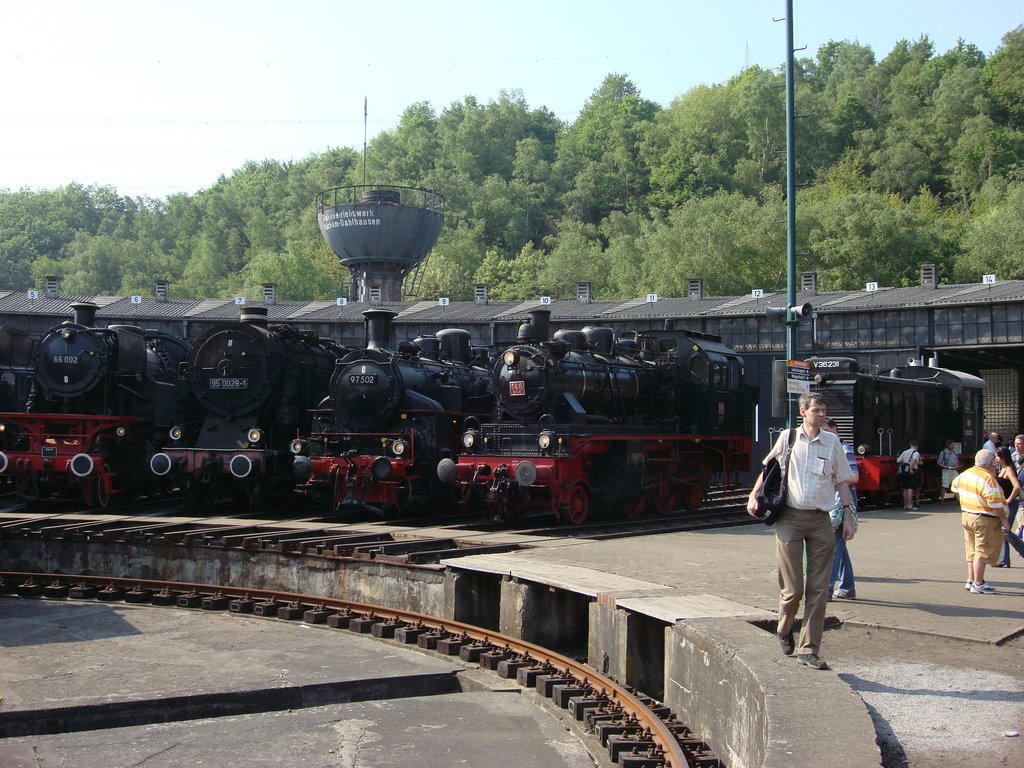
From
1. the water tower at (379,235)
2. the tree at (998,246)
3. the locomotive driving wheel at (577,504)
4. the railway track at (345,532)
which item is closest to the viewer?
the railway track at (345,532)

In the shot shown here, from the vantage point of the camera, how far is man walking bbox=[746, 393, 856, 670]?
633cm

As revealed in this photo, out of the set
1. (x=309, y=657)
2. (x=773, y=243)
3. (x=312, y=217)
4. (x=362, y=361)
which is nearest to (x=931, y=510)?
(x=362, y=361)

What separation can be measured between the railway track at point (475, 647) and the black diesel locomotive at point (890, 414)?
13.2 m

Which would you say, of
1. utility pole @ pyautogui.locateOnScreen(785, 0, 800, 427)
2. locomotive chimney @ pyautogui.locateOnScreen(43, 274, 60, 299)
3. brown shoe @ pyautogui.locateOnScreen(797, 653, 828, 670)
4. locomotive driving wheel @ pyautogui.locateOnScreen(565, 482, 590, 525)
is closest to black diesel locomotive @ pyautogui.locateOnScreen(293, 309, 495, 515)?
locomotive driving wheel @ pyautogui.locateOnScreen(565, 482, 590, 525)

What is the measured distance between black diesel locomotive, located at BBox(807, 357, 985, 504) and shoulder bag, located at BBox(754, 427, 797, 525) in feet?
48.4

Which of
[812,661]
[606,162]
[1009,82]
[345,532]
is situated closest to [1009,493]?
[812,661]

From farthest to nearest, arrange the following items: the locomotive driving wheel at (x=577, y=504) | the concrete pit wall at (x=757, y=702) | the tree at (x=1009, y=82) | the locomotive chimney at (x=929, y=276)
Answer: the tree at (x=1009, y=82) < the locomotive chimney at (x=929, y=276) < the locomotive driving wheel at (x=577, y=504) < the concrete pit wall at (x=757, y=702)

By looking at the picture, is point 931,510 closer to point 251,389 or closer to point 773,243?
point 251,389

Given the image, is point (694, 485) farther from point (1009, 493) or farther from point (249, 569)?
point (249, 569)

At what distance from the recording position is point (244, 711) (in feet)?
24.3

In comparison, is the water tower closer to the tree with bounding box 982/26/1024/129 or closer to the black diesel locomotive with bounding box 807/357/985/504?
the black diesel locomotive with bounding box 807/357/985/504

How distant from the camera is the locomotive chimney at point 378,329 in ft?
62.9

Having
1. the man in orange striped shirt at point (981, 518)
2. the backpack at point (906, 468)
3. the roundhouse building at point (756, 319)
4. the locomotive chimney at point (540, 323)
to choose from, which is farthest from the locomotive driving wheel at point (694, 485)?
the roundhouse building at point (756, 319)

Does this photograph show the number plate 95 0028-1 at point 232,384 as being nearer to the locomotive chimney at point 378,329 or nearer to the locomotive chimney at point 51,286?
the locomotive chimney at point 378,329
